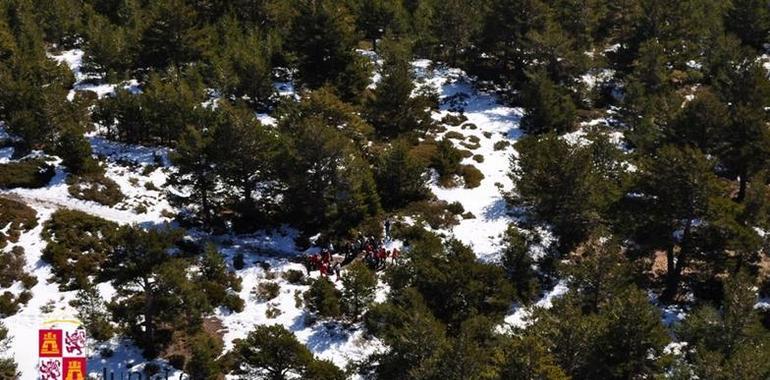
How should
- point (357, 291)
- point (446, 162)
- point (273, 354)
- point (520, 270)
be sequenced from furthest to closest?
point (446, 162) → point (520, 270) → point (357, 291) → point (273, 354)

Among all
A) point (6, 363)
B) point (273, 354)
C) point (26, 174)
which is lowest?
point (273, 354)

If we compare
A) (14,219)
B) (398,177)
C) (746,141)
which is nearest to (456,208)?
(398,177)

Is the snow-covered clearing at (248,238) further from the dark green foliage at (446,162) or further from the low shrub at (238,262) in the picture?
the dark green foliage at (446,162)

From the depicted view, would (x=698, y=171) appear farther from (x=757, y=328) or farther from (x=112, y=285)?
(x=112, y=285)

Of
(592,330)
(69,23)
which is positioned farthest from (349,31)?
(592,330)

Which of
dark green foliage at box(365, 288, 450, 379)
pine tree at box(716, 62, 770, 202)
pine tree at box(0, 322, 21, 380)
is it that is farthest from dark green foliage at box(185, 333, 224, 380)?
pine tree at box(716, 62, 770, 202)

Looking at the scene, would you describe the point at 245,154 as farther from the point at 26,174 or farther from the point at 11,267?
the point at 26,174
